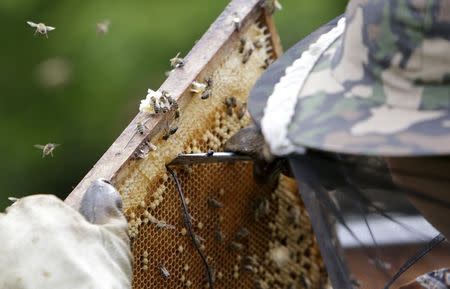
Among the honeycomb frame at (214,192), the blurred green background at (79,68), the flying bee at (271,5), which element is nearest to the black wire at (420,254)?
the honeycomb frame at (214,192)

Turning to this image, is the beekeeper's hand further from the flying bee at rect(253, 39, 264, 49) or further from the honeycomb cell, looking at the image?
the flying bee at rect(253, 39, 264, 49)

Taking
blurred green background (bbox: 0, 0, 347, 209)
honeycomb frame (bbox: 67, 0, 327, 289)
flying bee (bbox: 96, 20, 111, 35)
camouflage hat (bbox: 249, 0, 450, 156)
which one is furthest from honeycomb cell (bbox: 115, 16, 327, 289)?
blurred green background (bbox: 0, 0, 347, 209)

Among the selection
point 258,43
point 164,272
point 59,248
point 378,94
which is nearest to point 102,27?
point 258,43

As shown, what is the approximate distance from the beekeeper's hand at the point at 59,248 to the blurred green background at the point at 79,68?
294 cm

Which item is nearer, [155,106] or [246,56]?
[155,106]

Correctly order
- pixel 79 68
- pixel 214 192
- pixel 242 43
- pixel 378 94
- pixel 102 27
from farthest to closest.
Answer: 1. pixel 79 68
2. pixel 102 27
3. pixel 242 43
4. pixel 214 192
5. pixel 378 94

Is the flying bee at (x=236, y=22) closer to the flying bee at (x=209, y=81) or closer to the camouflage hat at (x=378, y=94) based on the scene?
the flying bee at (x=209, y=81)

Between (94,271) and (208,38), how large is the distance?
1.14 m

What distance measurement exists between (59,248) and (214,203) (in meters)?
0.88

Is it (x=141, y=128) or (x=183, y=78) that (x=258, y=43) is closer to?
(x=183, y=78)

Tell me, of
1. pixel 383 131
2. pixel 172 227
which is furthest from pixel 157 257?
pixel 383 131

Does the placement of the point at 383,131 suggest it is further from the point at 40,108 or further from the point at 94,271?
the point at 40,108

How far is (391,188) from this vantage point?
271 centimetres

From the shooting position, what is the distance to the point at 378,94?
2451 mm
